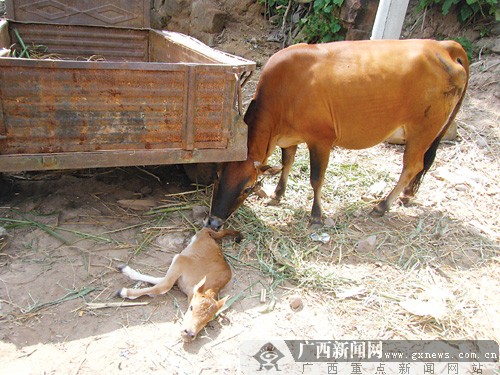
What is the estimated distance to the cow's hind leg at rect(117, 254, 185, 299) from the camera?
3521 mm

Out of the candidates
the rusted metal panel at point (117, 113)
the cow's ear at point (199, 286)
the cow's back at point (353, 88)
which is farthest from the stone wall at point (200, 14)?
the cow's ear at point (199, 286)

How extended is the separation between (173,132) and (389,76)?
226 cm

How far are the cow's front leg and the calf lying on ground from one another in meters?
1.32

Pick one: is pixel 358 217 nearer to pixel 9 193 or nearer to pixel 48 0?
pixel 9 193

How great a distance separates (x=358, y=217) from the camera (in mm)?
5172

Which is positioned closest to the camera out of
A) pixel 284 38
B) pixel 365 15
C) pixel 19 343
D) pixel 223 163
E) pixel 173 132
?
pixel 19 343

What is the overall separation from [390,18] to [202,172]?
11.9 feet

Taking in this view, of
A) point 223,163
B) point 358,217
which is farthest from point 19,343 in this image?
point 358,217

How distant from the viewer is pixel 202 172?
16.5 feet

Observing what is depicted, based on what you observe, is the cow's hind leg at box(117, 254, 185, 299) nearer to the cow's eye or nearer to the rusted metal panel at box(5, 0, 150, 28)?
the cow's eye

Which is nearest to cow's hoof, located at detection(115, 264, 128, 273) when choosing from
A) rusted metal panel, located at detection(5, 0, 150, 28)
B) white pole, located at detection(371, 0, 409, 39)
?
rusted metal panel, located at detection(5, 0, 150, 28)

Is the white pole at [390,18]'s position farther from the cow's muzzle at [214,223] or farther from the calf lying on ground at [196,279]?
the calf lying on ground at [196,279]

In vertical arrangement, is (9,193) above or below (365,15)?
below

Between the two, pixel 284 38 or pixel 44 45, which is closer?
pixel 44 45
